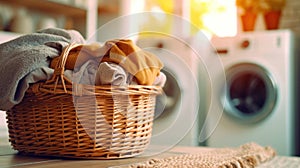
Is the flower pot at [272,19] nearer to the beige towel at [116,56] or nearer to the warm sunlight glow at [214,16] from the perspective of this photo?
the warm sunlight glow at [214,16]

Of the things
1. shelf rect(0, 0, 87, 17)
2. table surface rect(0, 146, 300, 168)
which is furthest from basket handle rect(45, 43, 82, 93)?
shelf rect(0, 0, 87, 17)

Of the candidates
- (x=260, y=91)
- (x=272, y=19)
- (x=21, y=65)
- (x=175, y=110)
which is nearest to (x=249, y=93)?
(x=260, y=91)

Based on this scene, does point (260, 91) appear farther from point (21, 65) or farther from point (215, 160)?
point (21, 65)

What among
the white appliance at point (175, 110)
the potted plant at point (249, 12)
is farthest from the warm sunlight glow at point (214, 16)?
the white appliance at point (175, 110)

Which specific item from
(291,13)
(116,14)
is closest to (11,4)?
(116,14)

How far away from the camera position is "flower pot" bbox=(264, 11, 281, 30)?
2.98 meters

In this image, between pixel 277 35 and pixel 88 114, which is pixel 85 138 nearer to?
pixel 88 114

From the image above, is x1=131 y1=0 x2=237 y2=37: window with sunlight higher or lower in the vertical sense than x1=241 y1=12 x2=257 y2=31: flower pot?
higher

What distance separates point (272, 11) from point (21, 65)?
244 centimetres

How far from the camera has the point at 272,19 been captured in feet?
9.81

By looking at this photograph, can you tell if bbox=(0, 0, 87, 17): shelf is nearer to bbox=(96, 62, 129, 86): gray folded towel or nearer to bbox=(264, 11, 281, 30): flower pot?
bbox=(264, 11, 281, 30): flower pot

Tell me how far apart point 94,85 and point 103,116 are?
2.9 inches

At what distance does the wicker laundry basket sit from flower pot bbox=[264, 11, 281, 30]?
223 cm

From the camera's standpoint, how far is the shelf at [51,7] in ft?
10.1
